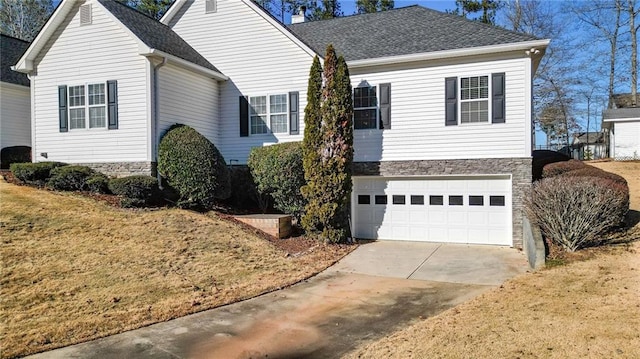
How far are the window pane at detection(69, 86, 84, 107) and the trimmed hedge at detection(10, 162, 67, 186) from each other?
2.10 meters

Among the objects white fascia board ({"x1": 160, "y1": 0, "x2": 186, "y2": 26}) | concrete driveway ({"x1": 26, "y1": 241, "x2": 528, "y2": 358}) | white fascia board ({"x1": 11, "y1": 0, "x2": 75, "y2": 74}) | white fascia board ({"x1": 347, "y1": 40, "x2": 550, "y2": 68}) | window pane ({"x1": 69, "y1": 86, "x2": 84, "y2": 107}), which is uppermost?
white fascia board ({"x1": 160, "y1": 0, "x2": 186, "y2": 26})

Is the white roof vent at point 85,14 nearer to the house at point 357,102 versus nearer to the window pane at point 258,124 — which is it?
the house at point 357,102

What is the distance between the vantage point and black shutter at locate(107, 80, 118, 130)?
13266 millimetres

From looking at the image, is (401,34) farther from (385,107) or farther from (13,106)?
(13,106)

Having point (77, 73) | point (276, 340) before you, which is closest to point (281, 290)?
point (276, 340)

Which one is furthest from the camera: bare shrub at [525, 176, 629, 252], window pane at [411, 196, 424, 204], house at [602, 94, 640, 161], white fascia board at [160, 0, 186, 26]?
house at [602, 94, 640, 161]

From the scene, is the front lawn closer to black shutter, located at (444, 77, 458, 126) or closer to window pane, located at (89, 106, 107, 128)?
black shutter, located at (444, 77, 458, 126)

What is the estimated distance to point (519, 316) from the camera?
5953mm

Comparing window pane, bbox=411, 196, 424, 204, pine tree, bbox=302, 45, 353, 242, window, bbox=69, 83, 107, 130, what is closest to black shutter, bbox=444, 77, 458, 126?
window pane, bbox=411, 196, 424, 204

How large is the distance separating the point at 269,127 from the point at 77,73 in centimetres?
627

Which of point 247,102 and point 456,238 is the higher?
point 247,102

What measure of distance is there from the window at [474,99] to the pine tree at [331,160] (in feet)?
10.8

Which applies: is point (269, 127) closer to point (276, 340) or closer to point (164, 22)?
point (164, 22)

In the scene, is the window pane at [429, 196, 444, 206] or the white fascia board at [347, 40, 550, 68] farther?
the window pane at [429, 196, 444, 206]
